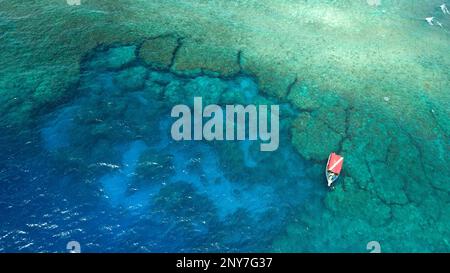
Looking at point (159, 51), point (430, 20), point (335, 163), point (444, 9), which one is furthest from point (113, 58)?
point (444, 9)

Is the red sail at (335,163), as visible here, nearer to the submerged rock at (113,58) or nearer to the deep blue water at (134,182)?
the deep blue water at (134,182)

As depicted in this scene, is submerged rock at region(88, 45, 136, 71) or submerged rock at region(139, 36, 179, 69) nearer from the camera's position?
submerged rock at region(88, 45, 136, 71)

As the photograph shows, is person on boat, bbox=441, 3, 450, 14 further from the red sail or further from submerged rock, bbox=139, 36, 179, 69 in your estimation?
submerged rock, bbox=139, 36, 179, 69

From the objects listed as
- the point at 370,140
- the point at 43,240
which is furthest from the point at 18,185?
the point at 370,140

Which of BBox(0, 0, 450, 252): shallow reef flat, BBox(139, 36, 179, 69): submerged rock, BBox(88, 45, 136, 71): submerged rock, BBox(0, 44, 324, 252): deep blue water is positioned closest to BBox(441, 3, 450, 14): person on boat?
BBox(0, 0, 450, 252): shallow reef flat

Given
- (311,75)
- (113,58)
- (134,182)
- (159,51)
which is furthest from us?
(311,75)

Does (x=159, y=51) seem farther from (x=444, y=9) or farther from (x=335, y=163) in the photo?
(x=444, y=9)

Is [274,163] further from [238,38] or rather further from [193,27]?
[193,27]
